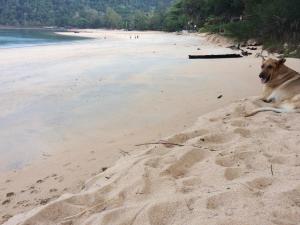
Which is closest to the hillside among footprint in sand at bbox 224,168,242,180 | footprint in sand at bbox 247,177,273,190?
footprint in sand at bbox 224,168,242,180

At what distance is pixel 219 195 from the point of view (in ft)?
11.3

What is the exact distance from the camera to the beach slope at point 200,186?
10.5 feet

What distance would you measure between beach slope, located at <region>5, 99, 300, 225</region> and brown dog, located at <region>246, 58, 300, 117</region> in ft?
4.13

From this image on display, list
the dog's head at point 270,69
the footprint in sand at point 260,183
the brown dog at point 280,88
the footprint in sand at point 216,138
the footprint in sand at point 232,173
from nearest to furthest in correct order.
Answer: the footprint in sand at point 260,183
the footprint in sand at point 232,173
the footprint in sand at point 216,138
the brown dog at point 280,88
the dog's head at point 270,69

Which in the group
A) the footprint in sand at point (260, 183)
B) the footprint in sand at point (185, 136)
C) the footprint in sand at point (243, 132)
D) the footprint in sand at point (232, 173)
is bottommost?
the footprint in sand at point (185, 136)

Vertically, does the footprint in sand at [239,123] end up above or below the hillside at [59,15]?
above

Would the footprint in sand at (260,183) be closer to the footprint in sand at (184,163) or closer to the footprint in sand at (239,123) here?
the footprint in sand at (184,163)

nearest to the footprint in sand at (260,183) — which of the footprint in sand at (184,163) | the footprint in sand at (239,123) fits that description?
the footprint in sand at (184,163)

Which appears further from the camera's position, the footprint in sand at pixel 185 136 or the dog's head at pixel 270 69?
the dog's head at pixel 270 69

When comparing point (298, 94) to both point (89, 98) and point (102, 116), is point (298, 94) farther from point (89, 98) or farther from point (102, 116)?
point (89, 98)

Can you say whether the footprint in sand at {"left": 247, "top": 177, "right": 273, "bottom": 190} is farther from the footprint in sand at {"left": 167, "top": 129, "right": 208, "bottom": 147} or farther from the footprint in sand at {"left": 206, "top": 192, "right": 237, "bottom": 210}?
the footprint in sand at {"left": 167, "top": 129, "right": 208, "bottom": 147}

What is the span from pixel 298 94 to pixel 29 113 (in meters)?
Result: 5.39

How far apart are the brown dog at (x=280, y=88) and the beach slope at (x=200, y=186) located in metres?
1.26

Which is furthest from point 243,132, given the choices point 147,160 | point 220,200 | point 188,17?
point 188,17
